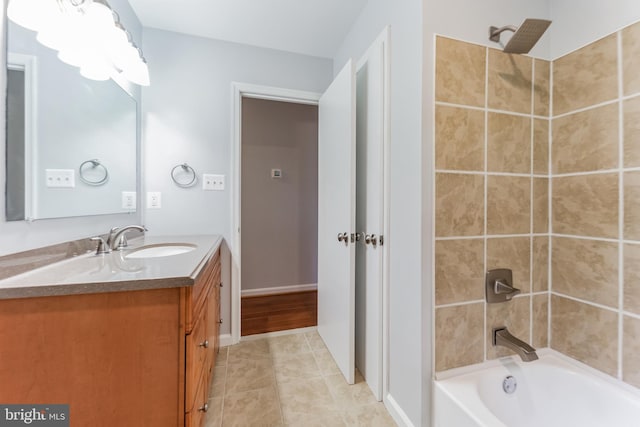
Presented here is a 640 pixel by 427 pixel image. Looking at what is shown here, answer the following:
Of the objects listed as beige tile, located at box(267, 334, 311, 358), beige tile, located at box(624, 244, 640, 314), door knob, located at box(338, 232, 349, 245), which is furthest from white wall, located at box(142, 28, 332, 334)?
beige tile, located at box(624, 244, 640, 314)

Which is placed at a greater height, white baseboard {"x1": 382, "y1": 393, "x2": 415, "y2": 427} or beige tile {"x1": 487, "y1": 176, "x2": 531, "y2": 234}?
beige tile {"x1": 487, "y1": 176, "x2": 531, "y2": 234}

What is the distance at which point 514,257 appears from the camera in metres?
1.25

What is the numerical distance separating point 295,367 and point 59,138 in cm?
182

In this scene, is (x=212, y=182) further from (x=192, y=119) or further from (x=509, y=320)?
(x=509, y=320)

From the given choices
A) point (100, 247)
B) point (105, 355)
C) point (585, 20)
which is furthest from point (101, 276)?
point (585, 20)

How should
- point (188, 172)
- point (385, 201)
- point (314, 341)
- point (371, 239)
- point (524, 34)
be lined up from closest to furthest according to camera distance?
point (524, 34), point (385, 201), point (371, 239), point (188, 172), point (314, 341)

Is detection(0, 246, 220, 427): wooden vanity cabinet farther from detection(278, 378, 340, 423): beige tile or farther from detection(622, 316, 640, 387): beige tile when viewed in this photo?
detection(622, 316, 640, 387): beige tile

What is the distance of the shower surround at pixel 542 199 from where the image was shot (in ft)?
3.47

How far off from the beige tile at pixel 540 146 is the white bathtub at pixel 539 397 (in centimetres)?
97

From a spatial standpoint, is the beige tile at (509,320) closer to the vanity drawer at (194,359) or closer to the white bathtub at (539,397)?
the white bathtub at (539,397)

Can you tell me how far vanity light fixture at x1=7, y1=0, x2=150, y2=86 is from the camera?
951 millimetres

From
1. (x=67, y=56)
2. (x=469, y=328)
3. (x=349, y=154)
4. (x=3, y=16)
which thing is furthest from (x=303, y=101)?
(x=469, y=328)

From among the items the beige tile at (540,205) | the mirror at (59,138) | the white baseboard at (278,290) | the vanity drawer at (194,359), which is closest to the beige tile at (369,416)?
the vanity drawer at (194,359)

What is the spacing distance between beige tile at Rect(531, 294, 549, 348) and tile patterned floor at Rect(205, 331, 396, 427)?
2.85 ft
